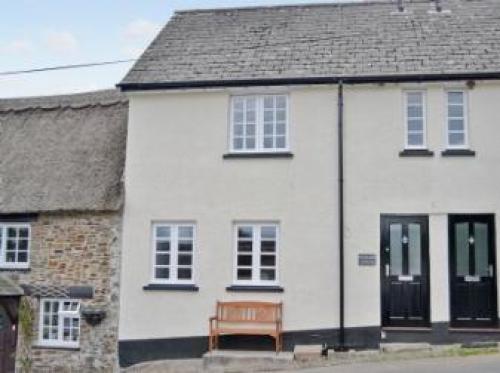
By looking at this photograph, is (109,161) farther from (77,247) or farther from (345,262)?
(345,262)

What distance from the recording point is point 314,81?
1536cm

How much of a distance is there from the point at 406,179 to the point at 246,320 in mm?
4852

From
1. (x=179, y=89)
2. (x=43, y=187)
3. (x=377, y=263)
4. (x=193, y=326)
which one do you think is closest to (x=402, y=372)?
(x=377, y=263)

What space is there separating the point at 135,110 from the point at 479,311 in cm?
943

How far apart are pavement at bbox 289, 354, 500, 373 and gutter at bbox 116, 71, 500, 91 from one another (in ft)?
20.1

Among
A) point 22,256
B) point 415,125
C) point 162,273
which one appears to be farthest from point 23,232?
point 415,125

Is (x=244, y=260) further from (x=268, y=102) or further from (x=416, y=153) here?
(x=416, y=153)

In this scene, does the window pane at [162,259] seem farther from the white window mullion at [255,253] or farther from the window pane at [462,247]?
the window pane at [462,247]

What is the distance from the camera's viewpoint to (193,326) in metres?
15.3

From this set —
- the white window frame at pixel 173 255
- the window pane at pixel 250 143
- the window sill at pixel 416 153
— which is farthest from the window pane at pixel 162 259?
the window sill at pixel 416 153

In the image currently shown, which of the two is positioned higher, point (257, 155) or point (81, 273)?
point (257, 155)

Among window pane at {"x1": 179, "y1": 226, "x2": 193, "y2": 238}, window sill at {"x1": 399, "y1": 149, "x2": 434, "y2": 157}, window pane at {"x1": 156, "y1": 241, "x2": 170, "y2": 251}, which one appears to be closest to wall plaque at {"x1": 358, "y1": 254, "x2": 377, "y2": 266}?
window sill at {"x1": 399, "y1": 149, "x2": 434, "y2": 157}

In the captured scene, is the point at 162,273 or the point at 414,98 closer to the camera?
the point at 414,98

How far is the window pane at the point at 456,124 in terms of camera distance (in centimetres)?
1501
